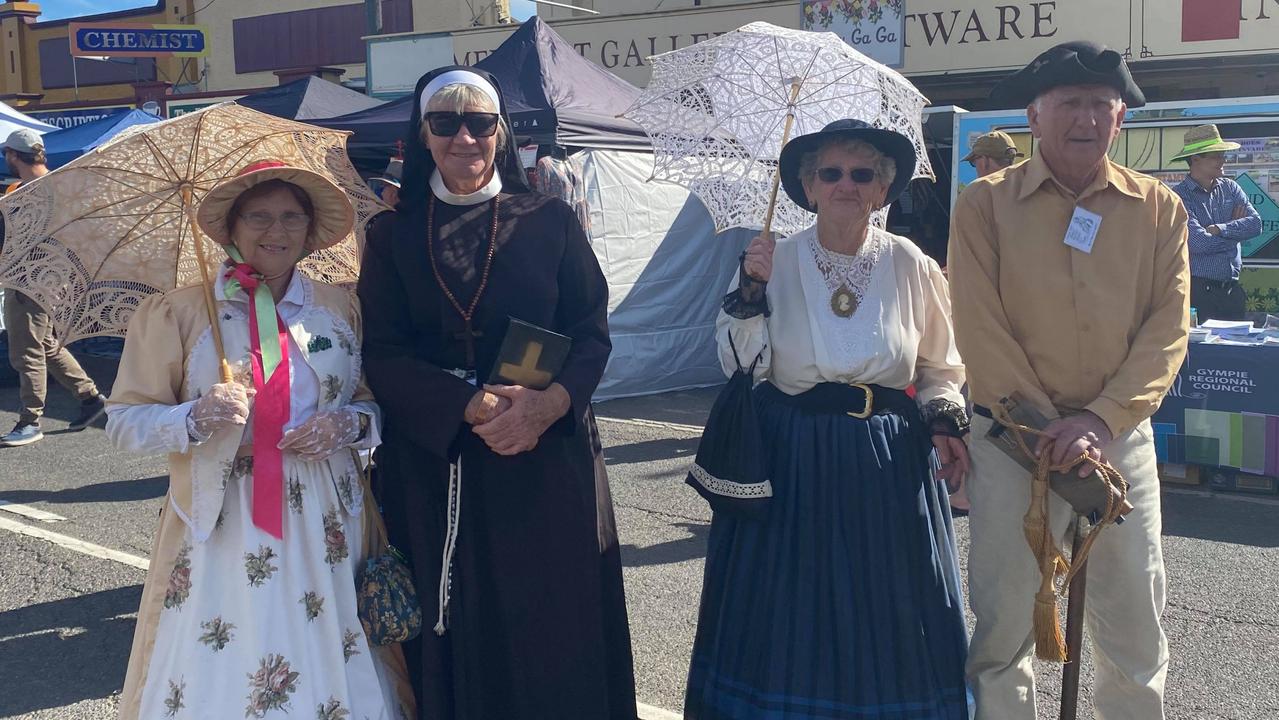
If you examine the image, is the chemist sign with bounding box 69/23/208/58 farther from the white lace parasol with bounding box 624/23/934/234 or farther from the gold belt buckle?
the gold belt buckle

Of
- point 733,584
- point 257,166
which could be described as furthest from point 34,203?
point 733,584

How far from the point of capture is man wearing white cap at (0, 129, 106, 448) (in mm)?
7527

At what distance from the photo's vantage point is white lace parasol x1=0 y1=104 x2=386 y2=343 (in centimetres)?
285

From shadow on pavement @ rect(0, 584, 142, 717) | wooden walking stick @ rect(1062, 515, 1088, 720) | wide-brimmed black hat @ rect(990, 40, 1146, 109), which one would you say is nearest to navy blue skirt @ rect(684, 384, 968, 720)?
wooden walking stick @ rect(1062, 515, 1088, 720)

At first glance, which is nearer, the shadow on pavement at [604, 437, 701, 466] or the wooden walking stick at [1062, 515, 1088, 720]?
the wooden walking stick at [1062, 515, 1088, 720]

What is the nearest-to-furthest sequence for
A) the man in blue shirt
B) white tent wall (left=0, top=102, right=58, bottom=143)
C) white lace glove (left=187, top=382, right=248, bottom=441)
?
1. white lace glove (left=187, top=382, right=248, bottom=441)
2. the man in blue shirt
3. white tent wall (left=0, top=102, right=58, bottom=143)

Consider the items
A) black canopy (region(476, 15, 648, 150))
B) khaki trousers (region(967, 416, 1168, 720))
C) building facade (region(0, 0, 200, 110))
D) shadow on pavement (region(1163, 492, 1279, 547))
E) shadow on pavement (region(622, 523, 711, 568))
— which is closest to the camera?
khaki trousers (region(967, 416, 1168, 720))

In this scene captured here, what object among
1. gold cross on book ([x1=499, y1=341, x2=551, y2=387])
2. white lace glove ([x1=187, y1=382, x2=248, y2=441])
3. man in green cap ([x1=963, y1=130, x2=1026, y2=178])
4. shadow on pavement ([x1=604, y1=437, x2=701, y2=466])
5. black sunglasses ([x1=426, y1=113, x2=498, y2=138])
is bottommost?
shadow on pavement ([x1=604, y1=437, x2=701, y2=466])

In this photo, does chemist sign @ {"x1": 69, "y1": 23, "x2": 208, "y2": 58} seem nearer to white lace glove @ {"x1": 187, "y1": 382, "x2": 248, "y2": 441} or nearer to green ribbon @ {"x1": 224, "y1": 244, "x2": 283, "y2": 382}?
green ribbon @ {"x1": 224, "y1": 244, "x2": 283, "y2": 382}

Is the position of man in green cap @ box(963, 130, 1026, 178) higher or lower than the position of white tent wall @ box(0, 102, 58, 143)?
lower

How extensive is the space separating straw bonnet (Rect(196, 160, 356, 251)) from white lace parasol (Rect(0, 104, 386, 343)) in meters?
0.15

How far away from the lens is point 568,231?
2.93 metres

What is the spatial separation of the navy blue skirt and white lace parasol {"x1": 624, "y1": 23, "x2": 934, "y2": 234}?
30.9 inches

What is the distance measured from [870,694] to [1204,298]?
18.5 ft
